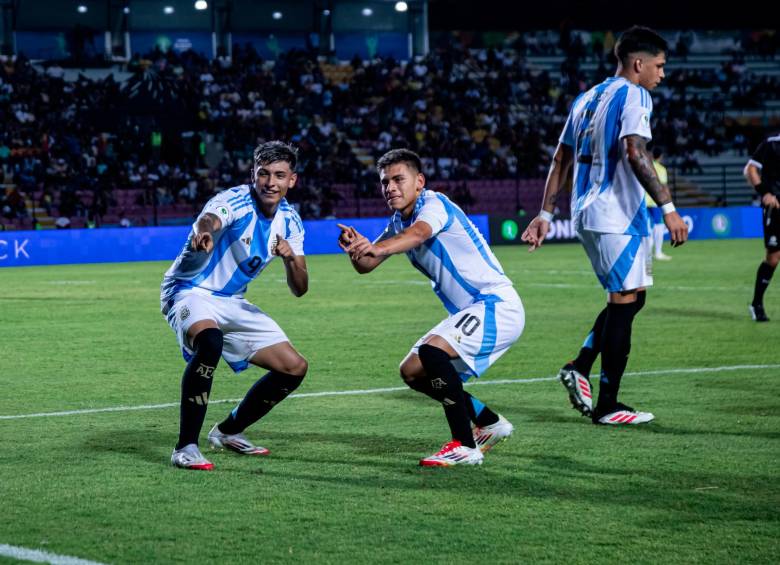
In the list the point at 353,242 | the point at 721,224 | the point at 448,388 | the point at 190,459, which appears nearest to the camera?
the point at 353,242

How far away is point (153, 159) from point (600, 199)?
27761 mm

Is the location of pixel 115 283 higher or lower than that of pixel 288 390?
lower

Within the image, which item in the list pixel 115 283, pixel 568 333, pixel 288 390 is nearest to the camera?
pixel 288 390

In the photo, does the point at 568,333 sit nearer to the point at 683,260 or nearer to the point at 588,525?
the point at 588,525

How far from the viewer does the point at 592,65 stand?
45.4m

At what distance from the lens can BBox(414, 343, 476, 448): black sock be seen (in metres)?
5.95

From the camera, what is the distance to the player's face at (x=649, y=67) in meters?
7.07

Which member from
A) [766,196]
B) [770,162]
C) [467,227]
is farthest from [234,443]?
[770,162]

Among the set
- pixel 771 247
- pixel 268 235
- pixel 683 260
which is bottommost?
pixel 683 260

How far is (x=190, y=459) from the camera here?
230 inches

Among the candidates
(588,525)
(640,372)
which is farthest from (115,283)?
(588,525)

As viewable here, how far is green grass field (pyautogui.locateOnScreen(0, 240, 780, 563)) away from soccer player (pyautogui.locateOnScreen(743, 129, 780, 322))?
469 millimetres

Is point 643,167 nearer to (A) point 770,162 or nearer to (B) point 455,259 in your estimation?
(B) point 455,259

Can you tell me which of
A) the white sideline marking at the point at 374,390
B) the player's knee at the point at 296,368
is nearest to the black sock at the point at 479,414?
the player's knee at the point at 296,368
